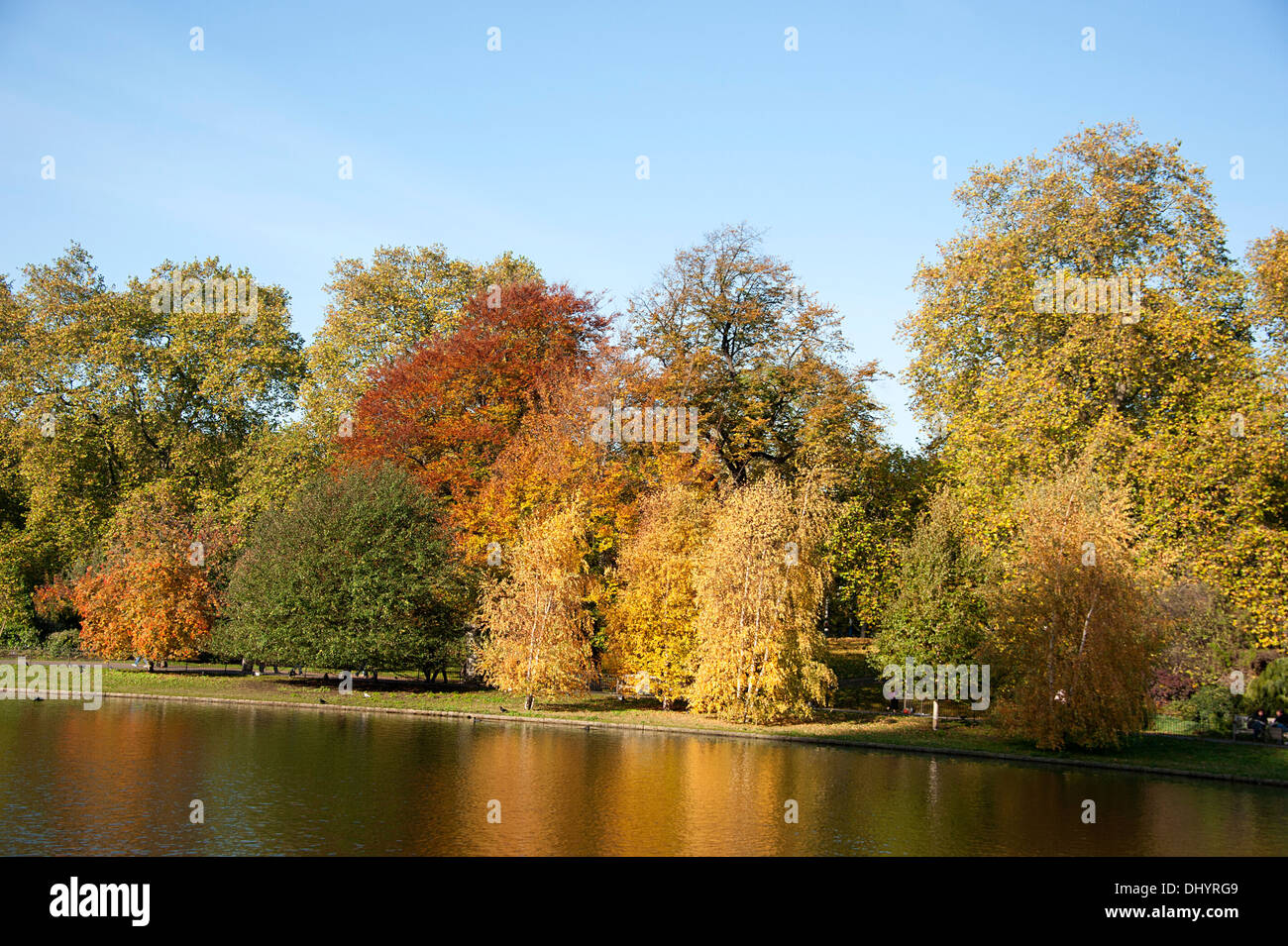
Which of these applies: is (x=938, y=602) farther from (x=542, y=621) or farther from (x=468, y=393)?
(x=468, y=393)

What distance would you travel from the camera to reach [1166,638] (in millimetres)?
28250

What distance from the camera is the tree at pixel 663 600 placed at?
34531mm

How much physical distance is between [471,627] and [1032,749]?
21.7 metres

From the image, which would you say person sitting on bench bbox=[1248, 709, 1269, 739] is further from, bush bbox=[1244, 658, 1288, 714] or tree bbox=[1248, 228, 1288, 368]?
tree bbox=[1248, 228, 1288, 368]

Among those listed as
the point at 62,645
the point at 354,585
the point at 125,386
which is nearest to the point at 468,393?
the point at 354,585

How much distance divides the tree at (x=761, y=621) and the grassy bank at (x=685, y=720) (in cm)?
103

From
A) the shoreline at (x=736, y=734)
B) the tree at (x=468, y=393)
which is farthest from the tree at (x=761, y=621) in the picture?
the tree at (x=468, y=393)

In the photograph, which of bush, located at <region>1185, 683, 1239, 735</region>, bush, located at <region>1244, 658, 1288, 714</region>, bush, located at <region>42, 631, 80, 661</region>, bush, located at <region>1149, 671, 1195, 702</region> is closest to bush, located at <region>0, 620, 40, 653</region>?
bush, located at <region>42, 631, 80, 661</region>

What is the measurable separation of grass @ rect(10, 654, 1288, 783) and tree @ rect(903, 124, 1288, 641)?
437 cm

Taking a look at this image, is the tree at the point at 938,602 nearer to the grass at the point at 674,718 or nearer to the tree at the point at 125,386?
the grass at the point at 674,718

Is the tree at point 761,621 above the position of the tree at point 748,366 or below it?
below
